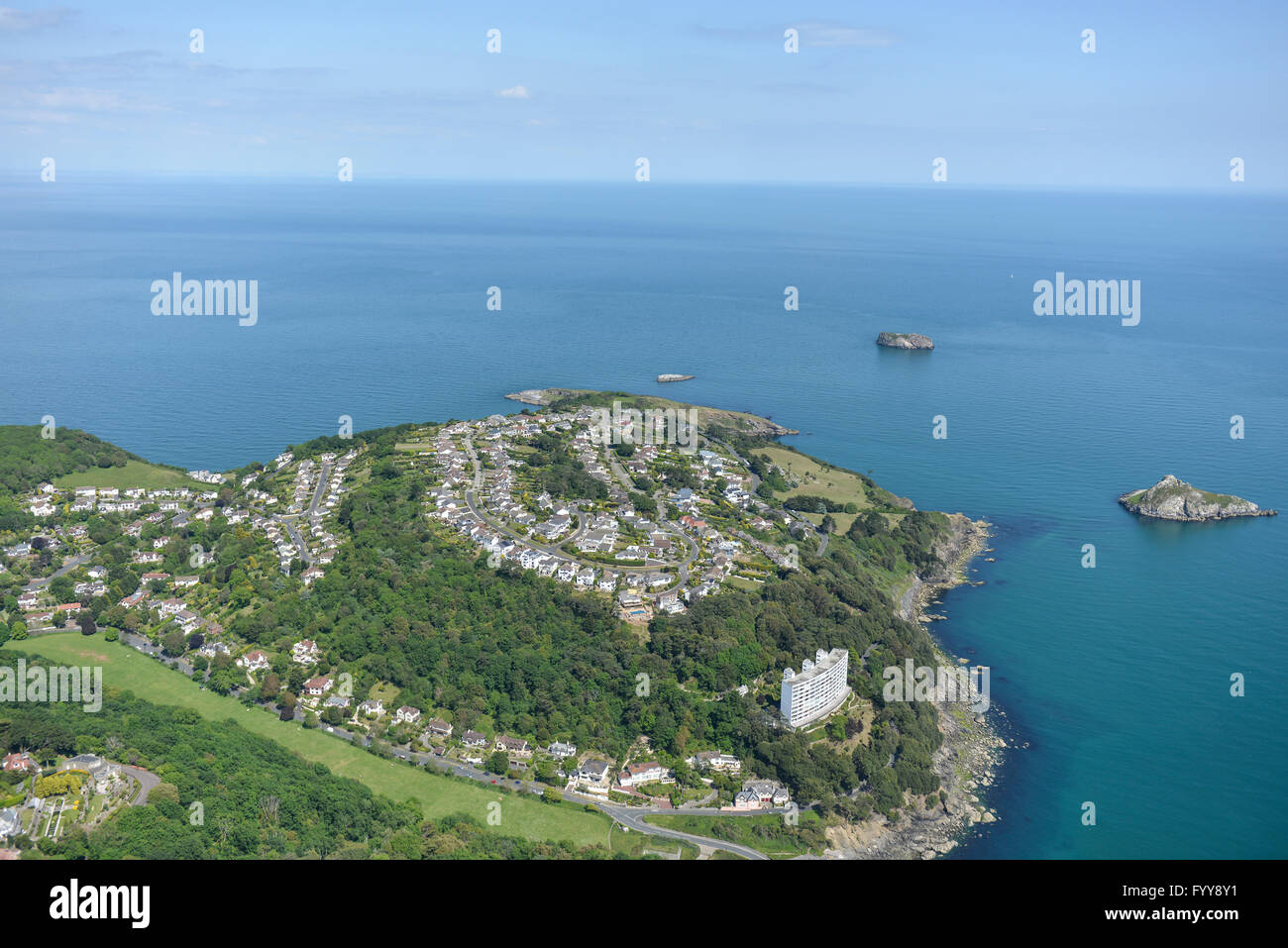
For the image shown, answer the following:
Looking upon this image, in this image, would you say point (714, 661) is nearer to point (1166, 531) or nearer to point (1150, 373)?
point (1166, 531)

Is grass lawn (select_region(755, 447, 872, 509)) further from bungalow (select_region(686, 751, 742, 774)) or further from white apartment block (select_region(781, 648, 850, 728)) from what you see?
bungalow (select_region(686, 751, 742, 774))

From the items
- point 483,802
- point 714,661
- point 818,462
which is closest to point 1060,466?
point 818,462

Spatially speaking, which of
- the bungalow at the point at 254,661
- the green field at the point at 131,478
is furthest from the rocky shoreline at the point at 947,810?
the green field at the point at 131,478

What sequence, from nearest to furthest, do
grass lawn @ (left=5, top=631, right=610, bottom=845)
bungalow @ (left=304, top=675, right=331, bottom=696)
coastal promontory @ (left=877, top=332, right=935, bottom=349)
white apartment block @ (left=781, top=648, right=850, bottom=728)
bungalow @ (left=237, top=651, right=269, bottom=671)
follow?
grass lawn @ (left=5, top=631, right=610, bottom=845) → white apartment block @ (left=781, top=648, right=850, bottom=728) → bungalow @ (left=304, top=675, right=331, bottom=696) → bungalow @ (left=237, top=651, right=269, bottom=671) → coastal promontory @ (left=877, top=332, right=935, bottom=349)

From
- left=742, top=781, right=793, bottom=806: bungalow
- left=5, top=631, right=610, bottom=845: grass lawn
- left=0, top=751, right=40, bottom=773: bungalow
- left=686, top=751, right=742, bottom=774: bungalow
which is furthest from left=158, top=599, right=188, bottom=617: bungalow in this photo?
left=742, top=781, right=793, bottom=806: bungalow

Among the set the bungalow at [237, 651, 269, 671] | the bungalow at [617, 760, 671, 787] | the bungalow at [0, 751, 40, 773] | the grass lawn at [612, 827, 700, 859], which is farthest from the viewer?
the bungalow at [237, 651, 269, 671]

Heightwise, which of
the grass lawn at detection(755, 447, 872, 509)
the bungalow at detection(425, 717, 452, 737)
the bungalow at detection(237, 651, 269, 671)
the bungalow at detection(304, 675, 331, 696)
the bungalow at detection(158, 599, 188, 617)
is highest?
the grass lawn at detection(755, 447, 872, 509)

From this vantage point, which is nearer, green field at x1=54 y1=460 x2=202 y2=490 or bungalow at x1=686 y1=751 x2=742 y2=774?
bungalow at x1=686 y1=751 x2=742 y2=774
